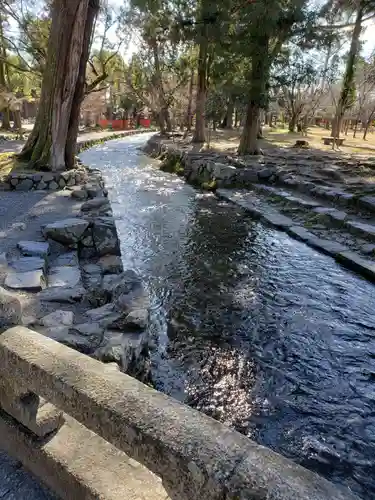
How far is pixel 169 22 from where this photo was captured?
1534 centimetres

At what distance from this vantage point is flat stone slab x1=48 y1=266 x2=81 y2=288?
438 centimetres

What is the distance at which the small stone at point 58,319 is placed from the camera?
3306 millimetres

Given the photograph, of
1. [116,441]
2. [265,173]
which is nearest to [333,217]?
[265,173]

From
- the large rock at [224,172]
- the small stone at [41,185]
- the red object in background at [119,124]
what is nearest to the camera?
the small stone at [41,185]

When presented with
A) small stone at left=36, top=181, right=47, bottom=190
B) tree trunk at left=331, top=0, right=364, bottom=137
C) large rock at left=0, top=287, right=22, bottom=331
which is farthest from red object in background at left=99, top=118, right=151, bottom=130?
large rock at left=0, top=287, right=22, bottom=331

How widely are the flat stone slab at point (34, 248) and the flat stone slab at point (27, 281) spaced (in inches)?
26.4

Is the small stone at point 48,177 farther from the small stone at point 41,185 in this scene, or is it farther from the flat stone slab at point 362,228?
the flat stone slab at point 362,228

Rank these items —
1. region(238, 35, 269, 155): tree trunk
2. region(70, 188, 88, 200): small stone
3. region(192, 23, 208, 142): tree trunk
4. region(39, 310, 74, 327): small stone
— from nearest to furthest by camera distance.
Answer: region(39, 310, 74, 327): small stone → region(70, 188, 88, 200): small stone → region(238, 35, 269, 155): tree trunk → region(192, 23, 208, 142): tree trunk

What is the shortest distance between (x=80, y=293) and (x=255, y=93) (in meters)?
12.8

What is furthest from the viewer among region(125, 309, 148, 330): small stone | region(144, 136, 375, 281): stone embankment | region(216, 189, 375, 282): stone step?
region(144, 136, 375, 281): stone embankment

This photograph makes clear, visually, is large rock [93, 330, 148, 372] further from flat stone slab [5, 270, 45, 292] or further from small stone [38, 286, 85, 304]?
flat stone slab [5, 270, 45, 292]

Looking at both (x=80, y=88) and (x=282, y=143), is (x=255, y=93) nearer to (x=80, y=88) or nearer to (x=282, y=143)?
(x=80, y=88)

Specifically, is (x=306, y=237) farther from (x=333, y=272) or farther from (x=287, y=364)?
(x=287, y=364)

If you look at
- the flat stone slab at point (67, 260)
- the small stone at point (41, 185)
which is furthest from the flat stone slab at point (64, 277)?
the small stone at point (41, 185)
